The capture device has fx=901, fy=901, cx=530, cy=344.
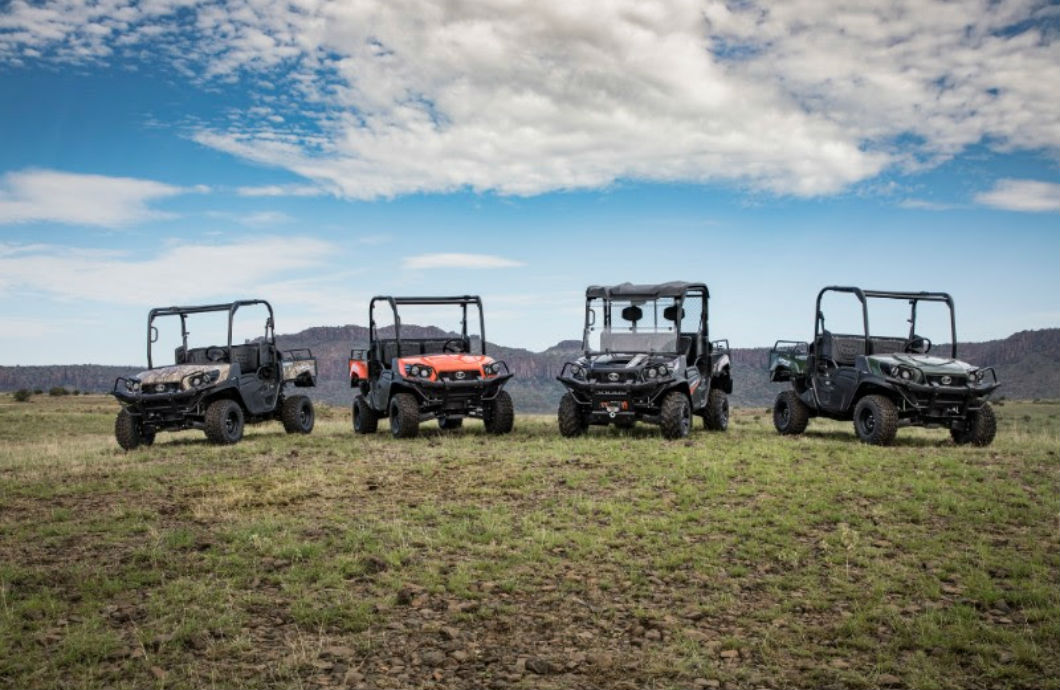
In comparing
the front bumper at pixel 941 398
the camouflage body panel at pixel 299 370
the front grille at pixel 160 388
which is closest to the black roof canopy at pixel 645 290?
the front bumper at pixel 941 398

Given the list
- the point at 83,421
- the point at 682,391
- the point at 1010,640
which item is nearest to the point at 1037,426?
the point at 682,391

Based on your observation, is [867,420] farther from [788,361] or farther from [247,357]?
[247,357]

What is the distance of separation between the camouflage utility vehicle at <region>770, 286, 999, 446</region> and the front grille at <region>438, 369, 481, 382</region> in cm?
740

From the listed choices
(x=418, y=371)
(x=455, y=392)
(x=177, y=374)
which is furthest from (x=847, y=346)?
(x=177, y=374)

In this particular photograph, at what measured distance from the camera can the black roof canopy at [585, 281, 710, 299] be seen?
20.0 m

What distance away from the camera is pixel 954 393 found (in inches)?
711

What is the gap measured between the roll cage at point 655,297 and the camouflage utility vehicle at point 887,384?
2576 millimetres

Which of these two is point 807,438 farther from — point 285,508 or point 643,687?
point 643,687

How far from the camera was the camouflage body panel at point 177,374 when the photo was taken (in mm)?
20250

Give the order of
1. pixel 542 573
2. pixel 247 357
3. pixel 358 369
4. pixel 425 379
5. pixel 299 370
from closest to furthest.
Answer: pixel 542 573, pixel 425 379, pixel 247 357, pixel 358 369, pixel 299 370

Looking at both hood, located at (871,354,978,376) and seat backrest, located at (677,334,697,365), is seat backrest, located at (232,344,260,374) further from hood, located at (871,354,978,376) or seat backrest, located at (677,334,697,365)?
hood, located at (871,354,978,376)

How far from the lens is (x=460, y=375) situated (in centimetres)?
2027

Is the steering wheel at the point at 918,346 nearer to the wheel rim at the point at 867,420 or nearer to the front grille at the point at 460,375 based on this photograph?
the wheel rim at the point at 867,420

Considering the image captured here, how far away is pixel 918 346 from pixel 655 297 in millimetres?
5973
